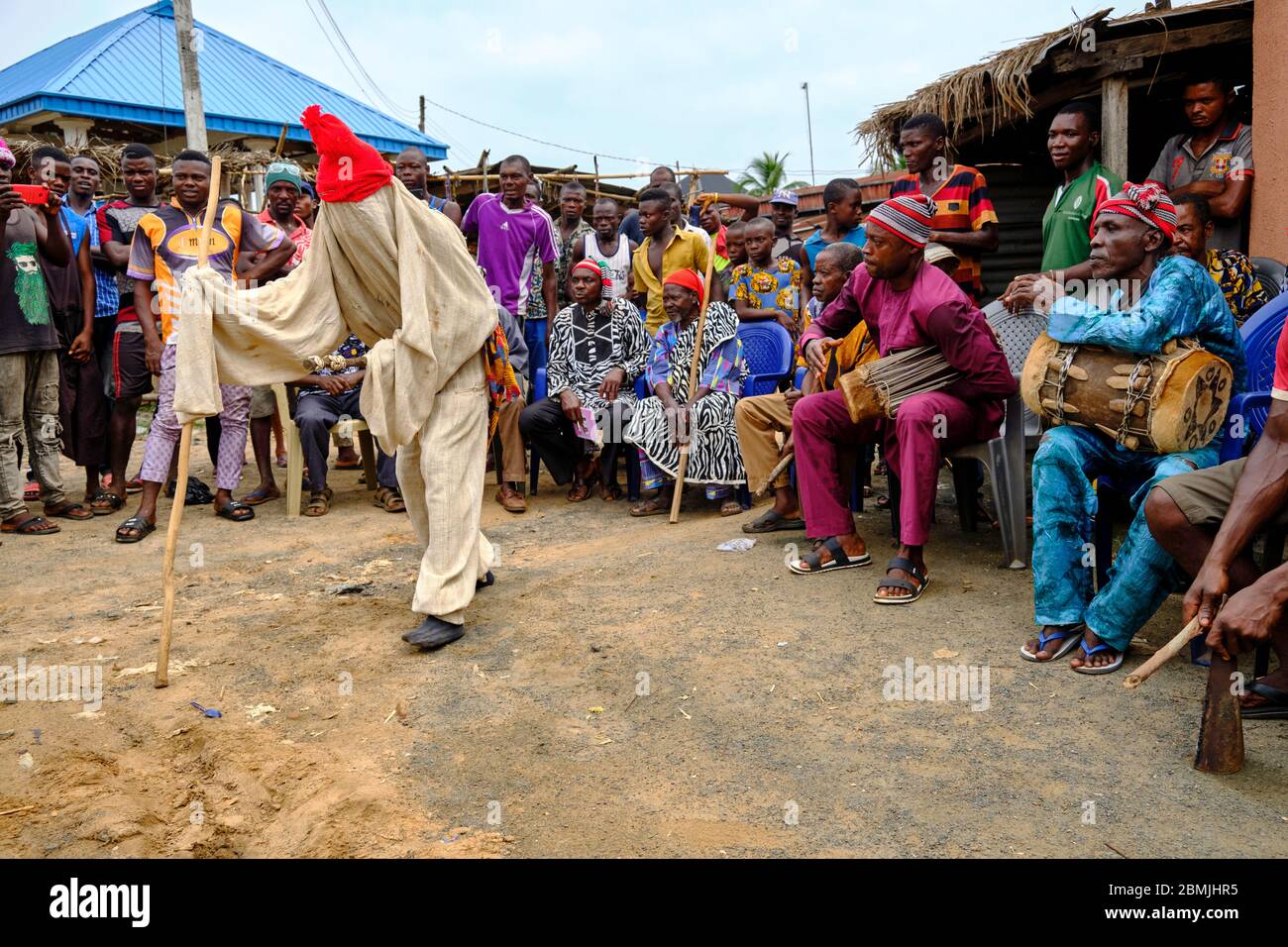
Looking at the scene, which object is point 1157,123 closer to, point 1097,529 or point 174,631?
point 1097,529

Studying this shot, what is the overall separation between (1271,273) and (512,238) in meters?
5.10

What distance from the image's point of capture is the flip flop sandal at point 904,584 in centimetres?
461

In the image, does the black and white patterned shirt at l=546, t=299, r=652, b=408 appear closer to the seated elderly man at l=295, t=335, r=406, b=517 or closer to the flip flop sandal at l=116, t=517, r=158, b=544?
the seated elderly man at l=295, t=335, r=406, b=517

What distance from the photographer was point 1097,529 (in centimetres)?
432

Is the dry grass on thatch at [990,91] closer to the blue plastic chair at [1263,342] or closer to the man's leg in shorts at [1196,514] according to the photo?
the blue plastic chair at [1263,342]

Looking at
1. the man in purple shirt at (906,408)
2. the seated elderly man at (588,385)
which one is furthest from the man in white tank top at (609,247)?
the man in purple shirt at (906,408)

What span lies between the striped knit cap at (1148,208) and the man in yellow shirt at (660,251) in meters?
3.84

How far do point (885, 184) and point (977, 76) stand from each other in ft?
30.5

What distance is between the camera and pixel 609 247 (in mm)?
8250

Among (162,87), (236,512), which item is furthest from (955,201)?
(162,87)

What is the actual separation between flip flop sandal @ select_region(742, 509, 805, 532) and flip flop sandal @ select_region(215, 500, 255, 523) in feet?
11.2

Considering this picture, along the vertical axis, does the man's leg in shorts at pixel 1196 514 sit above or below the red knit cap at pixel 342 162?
below

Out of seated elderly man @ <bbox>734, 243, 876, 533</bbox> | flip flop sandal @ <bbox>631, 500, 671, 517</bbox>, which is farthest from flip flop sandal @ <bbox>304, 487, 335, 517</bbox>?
seated elderly man @ <bbox>734, 243, 876, 533</bbox>
